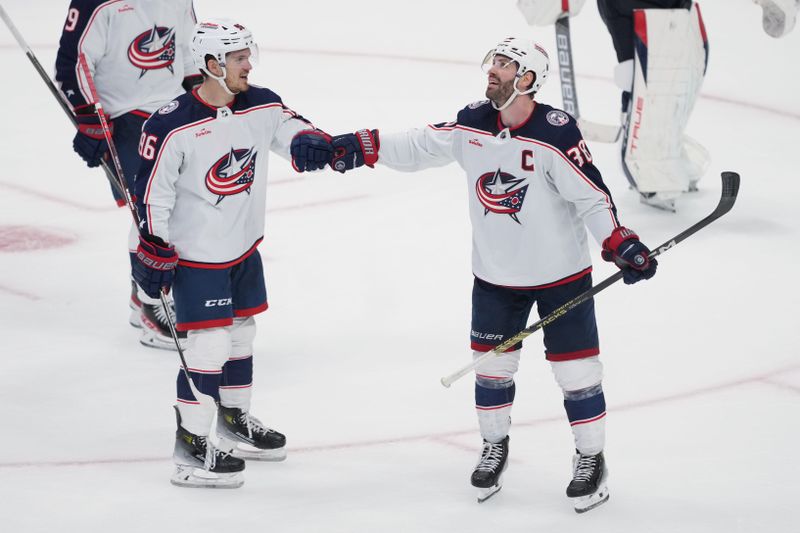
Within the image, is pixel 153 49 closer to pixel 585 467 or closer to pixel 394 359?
pixel 394 359

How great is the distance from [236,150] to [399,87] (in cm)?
450

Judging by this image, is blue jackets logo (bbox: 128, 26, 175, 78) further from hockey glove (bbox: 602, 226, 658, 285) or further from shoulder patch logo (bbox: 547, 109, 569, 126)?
hockey glove (bbox: 602, 226, 658, 285)

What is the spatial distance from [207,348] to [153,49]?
1494mm

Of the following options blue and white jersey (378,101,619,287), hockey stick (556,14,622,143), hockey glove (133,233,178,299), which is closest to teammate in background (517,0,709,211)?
hockey stick (556,14,622,143)

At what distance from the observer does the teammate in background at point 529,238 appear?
3307mm

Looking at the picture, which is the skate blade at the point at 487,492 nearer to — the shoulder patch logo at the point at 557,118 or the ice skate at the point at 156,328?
the shoulder patch logo at the point at 557,118

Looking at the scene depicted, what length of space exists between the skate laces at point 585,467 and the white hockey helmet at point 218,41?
131 cm

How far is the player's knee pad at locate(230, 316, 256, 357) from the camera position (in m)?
3.74

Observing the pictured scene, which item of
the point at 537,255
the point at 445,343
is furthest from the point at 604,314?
the point at 537,255

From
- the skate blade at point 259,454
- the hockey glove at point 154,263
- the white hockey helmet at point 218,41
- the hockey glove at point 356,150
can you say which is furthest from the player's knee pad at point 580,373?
the white hockey helmet at point 218,41

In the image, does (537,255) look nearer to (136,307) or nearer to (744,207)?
(136,307)

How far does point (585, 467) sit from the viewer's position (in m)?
3.45

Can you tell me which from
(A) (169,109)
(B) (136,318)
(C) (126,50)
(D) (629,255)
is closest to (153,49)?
(C) (126,50)

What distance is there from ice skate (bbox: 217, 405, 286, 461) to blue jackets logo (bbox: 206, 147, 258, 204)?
0.64 metres
